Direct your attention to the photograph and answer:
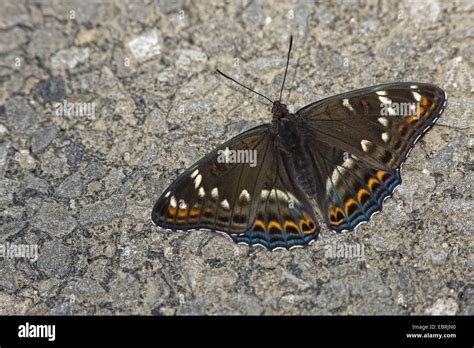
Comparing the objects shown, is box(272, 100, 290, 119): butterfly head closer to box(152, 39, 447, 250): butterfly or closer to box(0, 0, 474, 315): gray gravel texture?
box(152, 39, 447, 250): butterfly

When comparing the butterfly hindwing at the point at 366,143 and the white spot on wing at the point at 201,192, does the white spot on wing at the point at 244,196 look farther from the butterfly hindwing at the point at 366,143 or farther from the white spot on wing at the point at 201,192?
the butterfly hindwing at the point at 366,143

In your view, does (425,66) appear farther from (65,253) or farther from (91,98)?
(65,253)

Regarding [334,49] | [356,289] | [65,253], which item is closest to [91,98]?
[65,253]

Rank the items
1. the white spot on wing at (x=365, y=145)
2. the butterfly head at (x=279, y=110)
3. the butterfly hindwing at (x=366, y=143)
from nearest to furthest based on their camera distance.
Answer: the butterfly hindwing at (x=366, y=143) → the white spot on wing at (x=365, y=145) → the butterfly head at (x=279, y=110)

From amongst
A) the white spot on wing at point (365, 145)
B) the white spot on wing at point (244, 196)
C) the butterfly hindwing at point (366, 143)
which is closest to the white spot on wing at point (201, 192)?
the white spot on wing at point (244, 196)

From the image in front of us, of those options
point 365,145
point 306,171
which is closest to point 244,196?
point 306,171

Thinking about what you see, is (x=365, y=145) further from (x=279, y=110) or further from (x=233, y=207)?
(x=233, y=207)

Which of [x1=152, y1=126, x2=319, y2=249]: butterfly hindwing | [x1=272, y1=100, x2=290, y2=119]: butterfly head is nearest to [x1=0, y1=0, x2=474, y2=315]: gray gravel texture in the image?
[x1=152, y1=126, x2=319, y2=249]: butterfly hindwing
